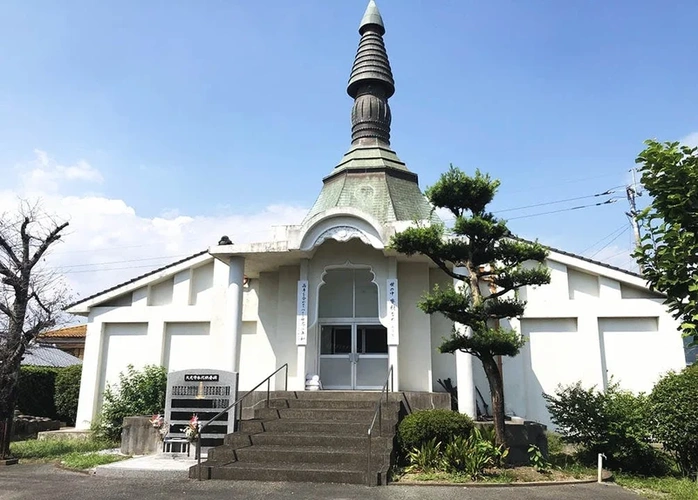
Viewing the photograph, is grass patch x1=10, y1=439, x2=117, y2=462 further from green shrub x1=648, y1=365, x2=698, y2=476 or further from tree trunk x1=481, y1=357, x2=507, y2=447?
green shrub x1=648, y1=365, x2=698, y2=476

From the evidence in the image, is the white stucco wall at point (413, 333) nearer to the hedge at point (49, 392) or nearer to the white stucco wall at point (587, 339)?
the white stucco wall at point (587, 339)

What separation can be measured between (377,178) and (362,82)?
13.2 ft

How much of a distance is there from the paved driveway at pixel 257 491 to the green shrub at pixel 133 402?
4.63 meters

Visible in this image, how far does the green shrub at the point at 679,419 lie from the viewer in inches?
377

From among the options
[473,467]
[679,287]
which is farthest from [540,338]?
[473,467]

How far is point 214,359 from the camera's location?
49.2 feet

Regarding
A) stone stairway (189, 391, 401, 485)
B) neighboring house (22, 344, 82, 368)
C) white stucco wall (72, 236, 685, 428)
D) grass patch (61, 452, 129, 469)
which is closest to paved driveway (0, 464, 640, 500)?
stone stairway (189, 391, 401, 485)

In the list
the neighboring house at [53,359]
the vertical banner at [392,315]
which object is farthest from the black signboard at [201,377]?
the neighboring house at [53,359]

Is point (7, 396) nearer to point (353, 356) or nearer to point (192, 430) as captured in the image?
point (192, 430)

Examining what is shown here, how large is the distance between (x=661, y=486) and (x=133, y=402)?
12.1m

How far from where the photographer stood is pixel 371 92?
18.4 meters

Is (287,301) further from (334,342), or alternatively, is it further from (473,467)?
(473,467)

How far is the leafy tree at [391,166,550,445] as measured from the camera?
32.3 ft

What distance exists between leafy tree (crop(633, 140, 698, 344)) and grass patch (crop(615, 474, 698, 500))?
245 centimetres
